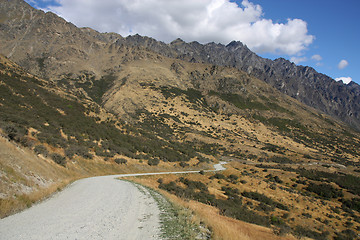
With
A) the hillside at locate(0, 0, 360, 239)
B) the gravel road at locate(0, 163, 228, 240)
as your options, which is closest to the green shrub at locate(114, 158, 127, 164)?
the hillside at locate(0, 0, 360, 239)

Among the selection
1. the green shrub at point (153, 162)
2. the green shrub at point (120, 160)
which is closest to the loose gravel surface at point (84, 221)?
the green shrub at point (120, 160)

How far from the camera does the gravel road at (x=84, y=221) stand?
6.05 m

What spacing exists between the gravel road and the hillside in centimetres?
139

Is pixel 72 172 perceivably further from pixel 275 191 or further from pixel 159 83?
pixel 159 83

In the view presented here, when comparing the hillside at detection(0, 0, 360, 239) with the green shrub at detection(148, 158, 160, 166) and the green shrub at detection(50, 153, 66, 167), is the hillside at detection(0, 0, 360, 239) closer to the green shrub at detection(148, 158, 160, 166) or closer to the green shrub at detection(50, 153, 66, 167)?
the green shrub at detection(50, 153, 66, 167)

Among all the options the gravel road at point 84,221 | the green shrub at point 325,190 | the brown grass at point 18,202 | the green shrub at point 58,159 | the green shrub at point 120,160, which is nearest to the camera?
the gravel road at point 84,221

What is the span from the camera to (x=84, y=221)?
7.34m

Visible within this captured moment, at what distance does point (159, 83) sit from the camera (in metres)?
135

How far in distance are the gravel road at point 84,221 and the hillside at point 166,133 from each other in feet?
4.55

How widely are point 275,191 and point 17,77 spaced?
176ft

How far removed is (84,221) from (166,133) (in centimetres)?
7327

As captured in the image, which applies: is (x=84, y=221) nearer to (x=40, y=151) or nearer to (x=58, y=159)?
(x=40, y=151)

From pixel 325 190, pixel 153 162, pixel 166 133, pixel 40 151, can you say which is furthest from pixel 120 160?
pixel 166 133

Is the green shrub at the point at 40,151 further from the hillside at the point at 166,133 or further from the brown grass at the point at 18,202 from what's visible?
the brown grass at the point at 18,202
